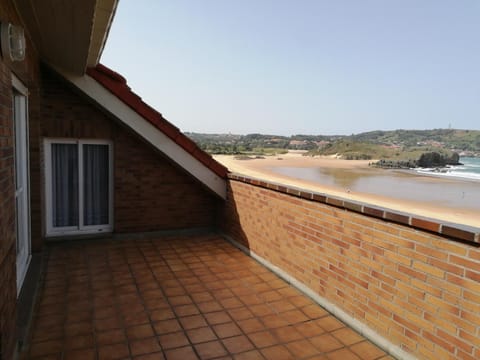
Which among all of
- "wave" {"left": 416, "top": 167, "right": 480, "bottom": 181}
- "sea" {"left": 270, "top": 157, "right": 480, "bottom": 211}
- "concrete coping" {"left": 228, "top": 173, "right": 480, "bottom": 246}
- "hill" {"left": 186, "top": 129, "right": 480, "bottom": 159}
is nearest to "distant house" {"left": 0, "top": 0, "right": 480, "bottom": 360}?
"concrete coping" {"left": 228, "top": 173, "right": 480, "bottom": 246}

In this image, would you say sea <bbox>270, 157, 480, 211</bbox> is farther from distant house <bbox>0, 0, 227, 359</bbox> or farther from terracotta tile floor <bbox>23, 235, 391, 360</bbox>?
terracotta tile floor <bbox>23, 235, 391, 360</bbox>

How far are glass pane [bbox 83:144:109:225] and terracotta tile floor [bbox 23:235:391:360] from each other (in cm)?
108

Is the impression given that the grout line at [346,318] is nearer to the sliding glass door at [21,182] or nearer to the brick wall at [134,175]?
the brick wall at [134,175]

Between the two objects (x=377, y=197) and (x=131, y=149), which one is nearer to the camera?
(x=131, y=149)

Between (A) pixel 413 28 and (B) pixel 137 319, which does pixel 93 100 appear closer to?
(B) pixel 137 319

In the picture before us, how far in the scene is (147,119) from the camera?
5867 millimetres

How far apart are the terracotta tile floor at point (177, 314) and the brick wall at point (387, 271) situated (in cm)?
30

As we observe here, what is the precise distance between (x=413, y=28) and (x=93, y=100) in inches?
942

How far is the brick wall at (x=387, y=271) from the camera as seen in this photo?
2.42 metres

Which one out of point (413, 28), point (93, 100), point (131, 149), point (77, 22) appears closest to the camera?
point (77, 22)

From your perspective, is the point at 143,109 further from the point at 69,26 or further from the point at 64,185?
the point at 69,26

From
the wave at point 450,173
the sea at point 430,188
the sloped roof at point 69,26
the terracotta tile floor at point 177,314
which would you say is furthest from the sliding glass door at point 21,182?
the wave at point 450,173

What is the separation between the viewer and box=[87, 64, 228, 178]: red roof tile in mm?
5520

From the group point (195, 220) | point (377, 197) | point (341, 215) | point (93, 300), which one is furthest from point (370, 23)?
point (93, 300)
